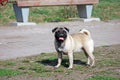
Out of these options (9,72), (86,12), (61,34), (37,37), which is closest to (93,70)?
(61,34)

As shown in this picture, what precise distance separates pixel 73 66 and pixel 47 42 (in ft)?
13.7

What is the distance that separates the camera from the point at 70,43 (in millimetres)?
9445

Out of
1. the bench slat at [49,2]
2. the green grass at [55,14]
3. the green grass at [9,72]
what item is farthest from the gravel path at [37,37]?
the green grass at [55,14]

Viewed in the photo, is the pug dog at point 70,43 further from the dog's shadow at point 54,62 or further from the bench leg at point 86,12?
the bench leg at point 86,12

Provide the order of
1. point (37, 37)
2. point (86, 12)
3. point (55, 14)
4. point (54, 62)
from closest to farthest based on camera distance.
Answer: point (54, 62) → point (37, 37) → point (86, 12) → point (55, 14)

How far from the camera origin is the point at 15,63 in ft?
32.9

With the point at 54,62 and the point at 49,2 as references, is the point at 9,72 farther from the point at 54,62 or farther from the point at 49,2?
the point at 49,2

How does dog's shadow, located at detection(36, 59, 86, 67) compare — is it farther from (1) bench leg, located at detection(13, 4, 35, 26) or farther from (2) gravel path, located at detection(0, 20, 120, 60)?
(1) bench leg, located at detection(13, 4, 35, 26)

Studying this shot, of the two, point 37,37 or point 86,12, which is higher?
point 37,37

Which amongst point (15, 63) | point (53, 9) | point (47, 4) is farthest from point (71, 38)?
point (53, 9)

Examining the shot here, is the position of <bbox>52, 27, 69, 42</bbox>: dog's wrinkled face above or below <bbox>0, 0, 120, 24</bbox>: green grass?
above

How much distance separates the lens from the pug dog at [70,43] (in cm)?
920

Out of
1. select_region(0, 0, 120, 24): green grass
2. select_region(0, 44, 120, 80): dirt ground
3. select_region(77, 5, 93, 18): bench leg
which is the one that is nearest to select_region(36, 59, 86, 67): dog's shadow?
select_region(0, 44, 120, 80): dirt ground

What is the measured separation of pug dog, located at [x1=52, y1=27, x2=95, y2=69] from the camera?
362 inches
